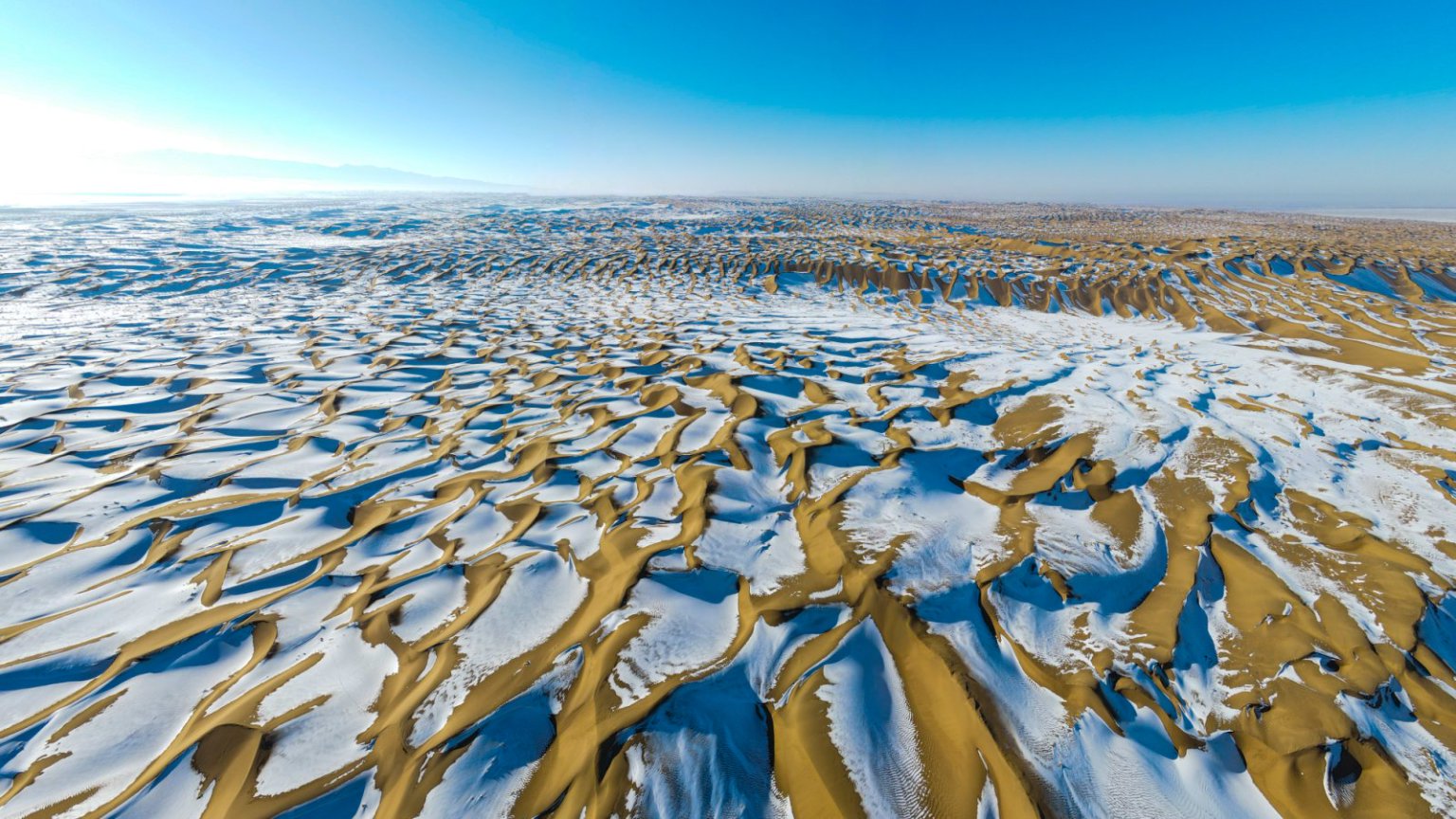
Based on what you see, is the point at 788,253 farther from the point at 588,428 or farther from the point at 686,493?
the point at 686,493

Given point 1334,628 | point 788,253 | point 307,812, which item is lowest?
point 307,812

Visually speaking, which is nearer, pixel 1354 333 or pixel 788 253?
pixel 1354 333

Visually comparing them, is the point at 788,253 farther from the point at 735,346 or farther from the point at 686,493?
the point at 686,493

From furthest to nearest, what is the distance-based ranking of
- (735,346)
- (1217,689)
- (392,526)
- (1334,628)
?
(735,346)
(392,526)
(1334,628)
(1217,689)

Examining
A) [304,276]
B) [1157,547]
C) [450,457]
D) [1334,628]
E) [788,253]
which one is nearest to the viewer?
[1334,628]

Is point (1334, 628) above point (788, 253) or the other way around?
the other way around

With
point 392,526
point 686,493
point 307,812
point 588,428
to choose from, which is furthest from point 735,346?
point 307,812
